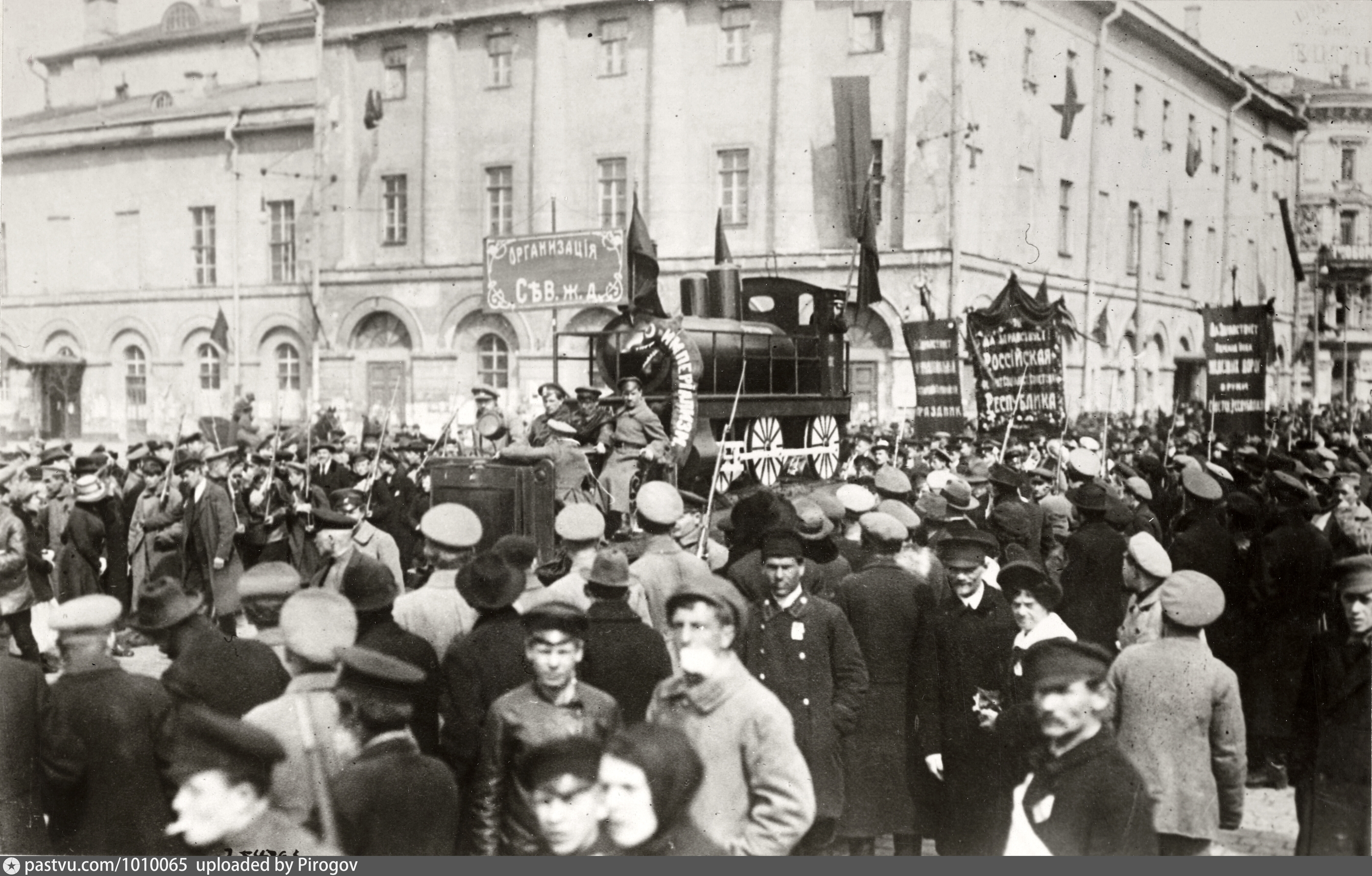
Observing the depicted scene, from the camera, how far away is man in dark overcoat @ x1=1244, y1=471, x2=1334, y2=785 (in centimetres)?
690

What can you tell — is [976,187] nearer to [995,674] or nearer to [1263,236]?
[1263,236]

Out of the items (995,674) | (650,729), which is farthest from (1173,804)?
(650,729)

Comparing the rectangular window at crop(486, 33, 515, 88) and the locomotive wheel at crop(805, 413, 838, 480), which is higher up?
the rectangular window at crop(486, 33, 515, 88)

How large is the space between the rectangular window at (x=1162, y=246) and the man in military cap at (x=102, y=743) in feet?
106

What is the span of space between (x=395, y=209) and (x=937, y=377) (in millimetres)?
21645

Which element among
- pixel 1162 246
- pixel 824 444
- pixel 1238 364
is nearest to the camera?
pixel 1238 364

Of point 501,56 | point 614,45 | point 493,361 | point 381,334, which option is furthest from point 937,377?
point 381,334

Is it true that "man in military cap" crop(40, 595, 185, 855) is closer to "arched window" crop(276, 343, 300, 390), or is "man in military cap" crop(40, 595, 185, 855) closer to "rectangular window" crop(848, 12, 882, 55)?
"rectangular window" crop(848, 12, 882, 55)

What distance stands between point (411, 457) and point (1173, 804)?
979 centimetres

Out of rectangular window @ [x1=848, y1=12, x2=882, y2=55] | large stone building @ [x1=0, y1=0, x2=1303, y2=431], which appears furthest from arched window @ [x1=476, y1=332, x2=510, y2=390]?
rectangular window @ [x1=848, y1=12, x2=882, y2=55]

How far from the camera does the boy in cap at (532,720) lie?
414cm

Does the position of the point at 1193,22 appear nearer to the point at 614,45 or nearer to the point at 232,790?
the point at 614,45

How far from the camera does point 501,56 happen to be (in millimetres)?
30469

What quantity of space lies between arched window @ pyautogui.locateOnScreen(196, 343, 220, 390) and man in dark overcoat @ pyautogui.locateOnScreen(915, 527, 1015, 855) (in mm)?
31347
